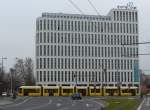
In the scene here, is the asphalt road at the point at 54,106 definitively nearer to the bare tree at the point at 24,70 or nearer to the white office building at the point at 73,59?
the white office building at the point at 73,59

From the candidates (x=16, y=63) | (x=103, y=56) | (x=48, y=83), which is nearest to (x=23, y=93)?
(x=16, y=63)

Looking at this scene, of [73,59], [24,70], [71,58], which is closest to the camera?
[24,70]

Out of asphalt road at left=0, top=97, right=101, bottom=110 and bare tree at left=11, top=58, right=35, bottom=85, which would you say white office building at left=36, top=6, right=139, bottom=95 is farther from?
asphalt road at left=0, top=97, right=101, bottom=110

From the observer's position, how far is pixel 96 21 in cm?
8169

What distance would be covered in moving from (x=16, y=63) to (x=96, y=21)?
73.7 meters

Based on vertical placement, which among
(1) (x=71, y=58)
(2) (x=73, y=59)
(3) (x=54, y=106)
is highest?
(1) (x=71, y=58)

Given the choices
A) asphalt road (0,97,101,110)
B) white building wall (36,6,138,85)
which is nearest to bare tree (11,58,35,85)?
white building wall (36,6,138,85)

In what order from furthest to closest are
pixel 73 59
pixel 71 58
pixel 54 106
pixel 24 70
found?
pixel 73 59 < pixel 71 58 < pixel 24 70 < pixel 54 106

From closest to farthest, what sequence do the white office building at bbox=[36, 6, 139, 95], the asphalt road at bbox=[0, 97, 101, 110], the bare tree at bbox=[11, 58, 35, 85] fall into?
the asphalt road at bbox=[0, 97, 101, 110]
the white office building at bbox=[36, 6, 139, 95]
the bare tree at bbox=[11, 58, 35, 85]

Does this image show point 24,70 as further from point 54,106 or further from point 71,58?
point 54,106

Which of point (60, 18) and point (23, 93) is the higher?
point (60, 18)

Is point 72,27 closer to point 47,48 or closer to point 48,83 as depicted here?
point 47,48

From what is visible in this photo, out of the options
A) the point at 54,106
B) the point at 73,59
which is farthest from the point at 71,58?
the point at 54,106

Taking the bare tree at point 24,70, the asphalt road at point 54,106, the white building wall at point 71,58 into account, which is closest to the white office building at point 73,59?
the white building wall at point 71,58
